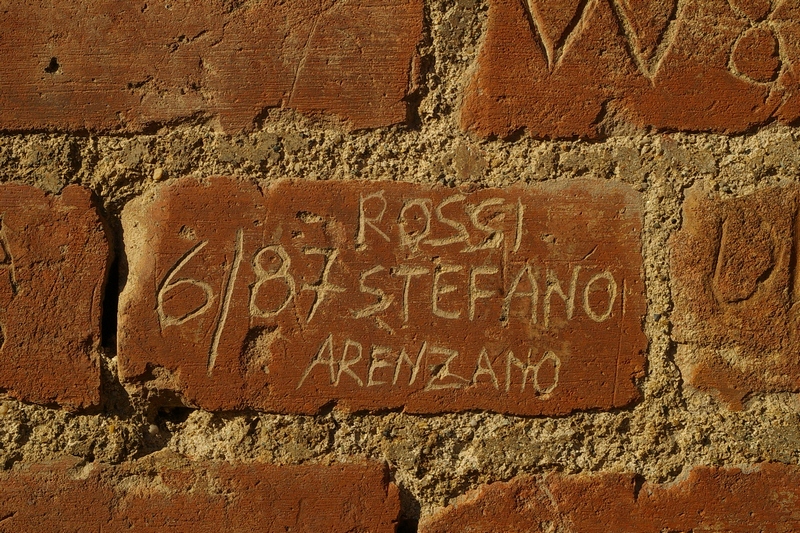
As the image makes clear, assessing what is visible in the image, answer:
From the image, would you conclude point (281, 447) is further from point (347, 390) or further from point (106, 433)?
point (106, 433)

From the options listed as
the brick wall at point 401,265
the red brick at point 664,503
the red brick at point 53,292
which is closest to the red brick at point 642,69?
the brick wall at point 401,265

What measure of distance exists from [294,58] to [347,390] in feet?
1.95

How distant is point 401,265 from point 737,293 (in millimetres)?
588

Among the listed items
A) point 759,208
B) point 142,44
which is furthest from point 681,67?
point 142,44

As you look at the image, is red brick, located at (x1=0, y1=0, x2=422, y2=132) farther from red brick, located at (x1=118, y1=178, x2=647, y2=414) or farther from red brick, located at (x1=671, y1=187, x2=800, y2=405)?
red brick, located at (x1=671, y1=187, x2=800, y2=405)

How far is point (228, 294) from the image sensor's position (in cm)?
119

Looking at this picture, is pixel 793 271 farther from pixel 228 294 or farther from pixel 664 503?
pixel 228 294

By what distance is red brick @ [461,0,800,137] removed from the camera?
47.2 inches

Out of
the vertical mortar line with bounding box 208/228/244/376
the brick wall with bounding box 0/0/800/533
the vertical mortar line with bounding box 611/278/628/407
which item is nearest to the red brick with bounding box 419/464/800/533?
the brick wall with bounding box 0/0/800/533

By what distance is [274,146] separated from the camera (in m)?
1.21

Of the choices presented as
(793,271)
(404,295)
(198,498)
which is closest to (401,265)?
(404,295)

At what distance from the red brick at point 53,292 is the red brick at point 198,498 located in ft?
0.57

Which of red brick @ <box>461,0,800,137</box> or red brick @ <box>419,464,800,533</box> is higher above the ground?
red brick @ <box>461,0,800,137</box>

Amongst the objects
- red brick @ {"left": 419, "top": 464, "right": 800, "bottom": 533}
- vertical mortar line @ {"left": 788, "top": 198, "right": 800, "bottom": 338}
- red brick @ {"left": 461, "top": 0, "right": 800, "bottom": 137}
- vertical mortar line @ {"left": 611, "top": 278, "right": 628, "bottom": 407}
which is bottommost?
red brick @ {"left": 419, "top": 464, "right": 800, "bottom": 533}
